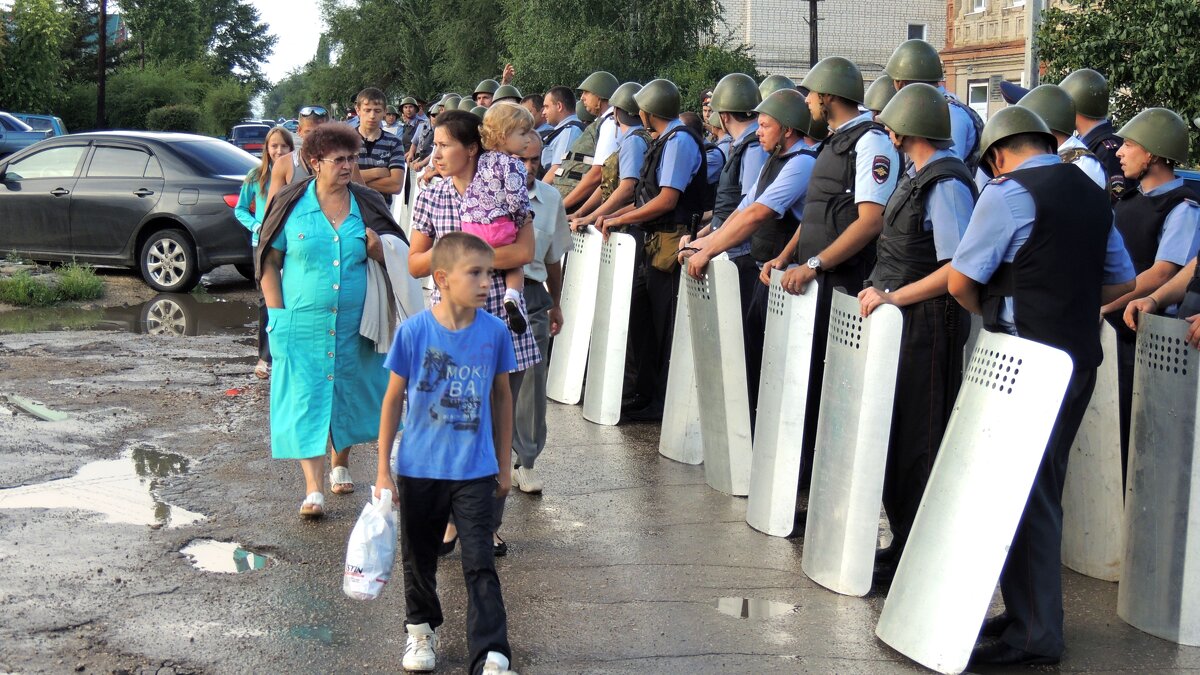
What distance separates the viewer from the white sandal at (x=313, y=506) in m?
6.38

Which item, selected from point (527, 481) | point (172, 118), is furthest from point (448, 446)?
point (172, 118)

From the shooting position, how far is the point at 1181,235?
612 cm

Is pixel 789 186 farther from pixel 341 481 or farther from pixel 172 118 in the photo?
pixel 172 118

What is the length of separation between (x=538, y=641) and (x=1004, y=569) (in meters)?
1.65

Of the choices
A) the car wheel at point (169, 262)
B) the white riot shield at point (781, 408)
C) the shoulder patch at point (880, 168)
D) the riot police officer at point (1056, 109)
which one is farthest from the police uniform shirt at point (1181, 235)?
the car wheel at point (169, 262)

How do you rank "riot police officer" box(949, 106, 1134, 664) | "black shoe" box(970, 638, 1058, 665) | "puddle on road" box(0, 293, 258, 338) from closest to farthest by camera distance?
"riot police officer" box(949, 106, 1134, 664), "black shoe" box(970, 638, 1058, 665), "puddle on road" box(0, 293, 258, 338)

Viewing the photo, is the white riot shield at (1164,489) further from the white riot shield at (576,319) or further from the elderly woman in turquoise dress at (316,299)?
the white riot shield at (576,319)

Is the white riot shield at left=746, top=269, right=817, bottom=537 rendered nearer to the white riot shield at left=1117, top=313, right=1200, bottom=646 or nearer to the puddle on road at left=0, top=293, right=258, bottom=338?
the white riot shield at left=1117, top=313, right=1200, bottom=646

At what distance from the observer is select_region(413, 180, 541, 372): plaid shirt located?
5.81 m

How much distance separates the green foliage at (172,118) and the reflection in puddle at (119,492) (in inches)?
2281

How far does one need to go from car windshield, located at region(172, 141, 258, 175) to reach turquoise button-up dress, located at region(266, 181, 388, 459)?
852 centimetres

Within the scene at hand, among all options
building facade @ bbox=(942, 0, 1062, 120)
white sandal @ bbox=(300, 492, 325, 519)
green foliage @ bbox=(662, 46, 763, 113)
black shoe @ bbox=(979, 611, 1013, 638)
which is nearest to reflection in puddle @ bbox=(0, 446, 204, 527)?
white sandal @ bbox=(300, 492, 325, 519)

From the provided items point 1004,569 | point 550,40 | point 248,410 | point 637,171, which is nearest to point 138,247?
point 248,410

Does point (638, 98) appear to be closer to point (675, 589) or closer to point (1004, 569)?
point (675, 589)
